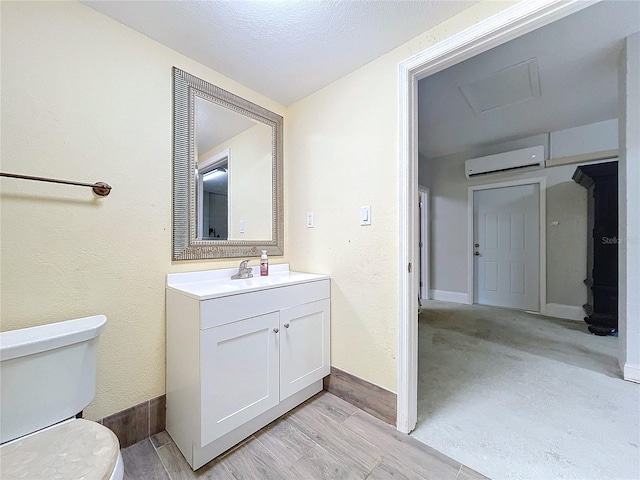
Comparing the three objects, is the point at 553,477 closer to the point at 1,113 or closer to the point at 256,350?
the point at 256,350

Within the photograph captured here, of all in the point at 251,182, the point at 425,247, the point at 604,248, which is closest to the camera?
the point at 251,182

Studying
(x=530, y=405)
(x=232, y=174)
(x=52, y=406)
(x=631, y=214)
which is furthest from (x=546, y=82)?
(x=52, y=406)

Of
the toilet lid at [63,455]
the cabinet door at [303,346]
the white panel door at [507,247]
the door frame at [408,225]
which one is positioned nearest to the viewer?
the toilet lid at [63,455]

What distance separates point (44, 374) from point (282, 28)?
1.81 m

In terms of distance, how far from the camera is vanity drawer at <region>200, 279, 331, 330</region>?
1190mm

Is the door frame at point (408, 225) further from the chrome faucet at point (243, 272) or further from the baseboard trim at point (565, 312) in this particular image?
the baseboard trim at point (565, 312)

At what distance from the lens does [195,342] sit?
3.92 feet

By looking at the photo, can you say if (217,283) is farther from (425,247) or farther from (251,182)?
(425,247)

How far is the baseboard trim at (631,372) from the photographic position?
1862 millimetres

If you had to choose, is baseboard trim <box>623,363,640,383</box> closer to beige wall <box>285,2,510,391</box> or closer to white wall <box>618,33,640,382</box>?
white wall <box>618,33,640,382</box>

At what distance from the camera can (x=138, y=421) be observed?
136 cm

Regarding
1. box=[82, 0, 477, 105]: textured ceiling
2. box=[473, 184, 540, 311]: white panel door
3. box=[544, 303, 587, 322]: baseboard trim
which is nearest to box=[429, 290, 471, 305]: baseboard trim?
box=[473, 184, 540, 311]: white panel door

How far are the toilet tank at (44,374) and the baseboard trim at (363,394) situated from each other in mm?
1287

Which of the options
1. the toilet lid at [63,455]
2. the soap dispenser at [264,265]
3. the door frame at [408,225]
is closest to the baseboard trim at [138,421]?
the toilet lid at [63,455]
